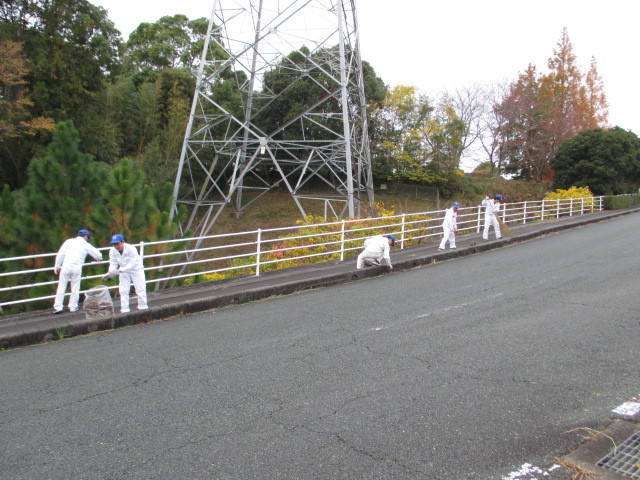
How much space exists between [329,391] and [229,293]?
531 cm

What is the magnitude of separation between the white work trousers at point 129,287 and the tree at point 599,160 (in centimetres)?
3270

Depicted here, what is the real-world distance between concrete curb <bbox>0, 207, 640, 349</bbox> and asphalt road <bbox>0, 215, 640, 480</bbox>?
0.40 m

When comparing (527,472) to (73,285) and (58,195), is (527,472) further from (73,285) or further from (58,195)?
(58,195)

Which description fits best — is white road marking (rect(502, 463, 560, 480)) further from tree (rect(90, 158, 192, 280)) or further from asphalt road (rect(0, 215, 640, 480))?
tree (rect(90, 158, 192, 280))

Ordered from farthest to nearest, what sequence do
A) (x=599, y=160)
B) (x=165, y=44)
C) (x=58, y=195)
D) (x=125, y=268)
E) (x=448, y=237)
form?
(x=165, y=44) → (x=599, y=160) → (x=448, y=237) → (x=58, y=195) → (x=125, y=268)

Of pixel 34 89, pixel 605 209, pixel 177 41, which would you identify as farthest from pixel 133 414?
pixel 177 41

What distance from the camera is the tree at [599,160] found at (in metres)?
33.5

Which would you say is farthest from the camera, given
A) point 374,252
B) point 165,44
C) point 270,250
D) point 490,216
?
point 165,44

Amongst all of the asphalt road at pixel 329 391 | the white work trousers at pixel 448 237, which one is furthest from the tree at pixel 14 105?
the white work trousers at pixel 448 237

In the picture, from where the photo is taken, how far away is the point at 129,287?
852 centimetres

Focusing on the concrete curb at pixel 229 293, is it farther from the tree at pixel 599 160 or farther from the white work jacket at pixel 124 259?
the tree at pixel 599 160

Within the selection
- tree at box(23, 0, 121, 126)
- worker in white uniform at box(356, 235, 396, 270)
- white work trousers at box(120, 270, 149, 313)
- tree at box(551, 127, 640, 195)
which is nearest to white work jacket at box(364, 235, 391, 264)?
worker in white uniform at box(356, 235, 396, 270)

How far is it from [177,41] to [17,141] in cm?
2741

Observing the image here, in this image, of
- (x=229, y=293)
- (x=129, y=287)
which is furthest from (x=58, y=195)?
(x=229, y=293)
